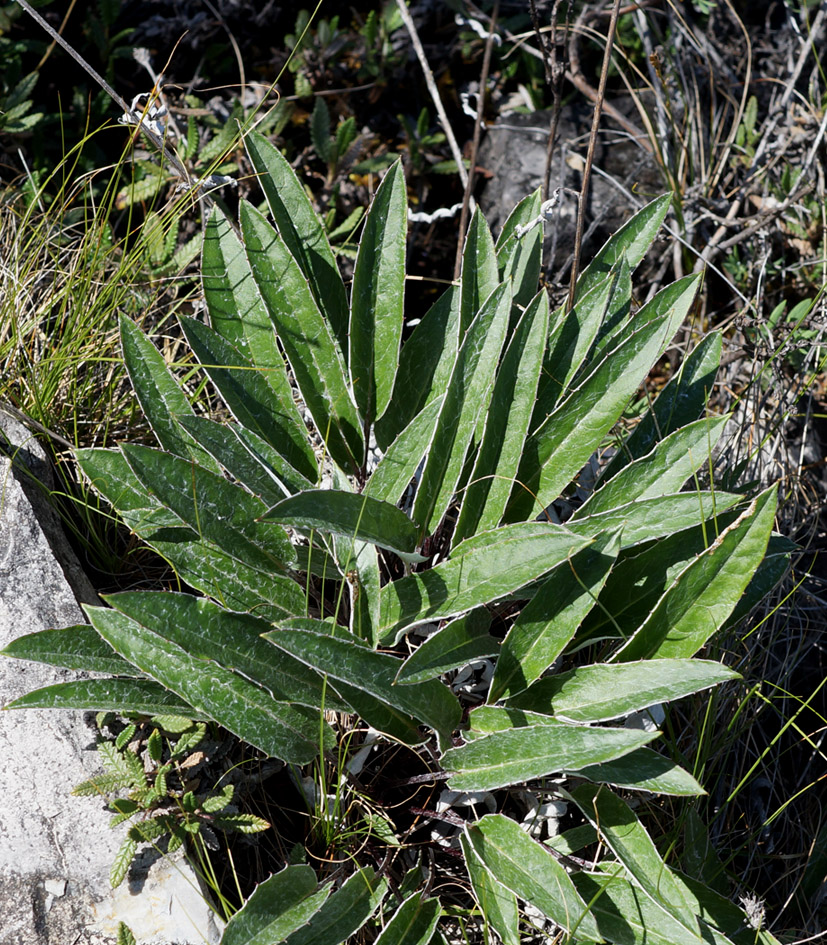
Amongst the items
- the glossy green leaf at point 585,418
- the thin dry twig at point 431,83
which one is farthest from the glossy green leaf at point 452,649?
the thin dry twig at point 431,83

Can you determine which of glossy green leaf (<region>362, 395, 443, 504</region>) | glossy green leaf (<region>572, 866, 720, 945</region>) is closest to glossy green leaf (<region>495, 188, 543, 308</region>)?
glossy green leaf (<region>362, 395, 443, 504</region>)

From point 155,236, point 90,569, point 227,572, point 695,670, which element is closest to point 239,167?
point 155,236

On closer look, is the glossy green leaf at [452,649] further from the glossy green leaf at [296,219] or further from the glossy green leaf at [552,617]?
the glossy green leaf at [296,219]

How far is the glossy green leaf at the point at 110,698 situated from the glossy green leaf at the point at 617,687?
0.47 m

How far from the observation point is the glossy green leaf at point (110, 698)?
1.17 m

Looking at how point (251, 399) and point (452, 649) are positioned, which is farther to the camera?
point (251, 399)

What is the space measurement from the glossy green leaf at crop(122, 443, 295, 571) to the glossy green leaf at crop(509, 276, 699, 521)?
398mm

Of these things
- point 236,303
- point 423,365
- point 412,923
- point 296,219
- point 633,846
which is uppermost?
point 296,219

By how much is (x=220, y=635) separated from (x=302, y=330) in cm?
55

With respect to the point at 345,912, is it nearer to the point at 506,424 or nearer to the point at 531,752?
the point at 531,752

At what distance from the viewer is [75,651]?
1.22 metres

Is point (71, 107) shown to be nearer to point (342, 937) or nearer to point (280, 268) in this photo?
point (280, 268)

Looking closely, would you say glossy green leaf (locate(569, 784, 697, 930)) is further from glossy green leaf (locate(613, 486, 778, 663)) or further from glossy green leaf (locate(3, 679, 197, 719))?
glossy green leaf (locate(3, 679, 197, 719))

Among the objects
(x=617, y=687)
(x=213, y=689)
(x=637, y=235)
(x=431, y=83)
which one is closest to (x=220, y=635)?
(x=213, y=689)
